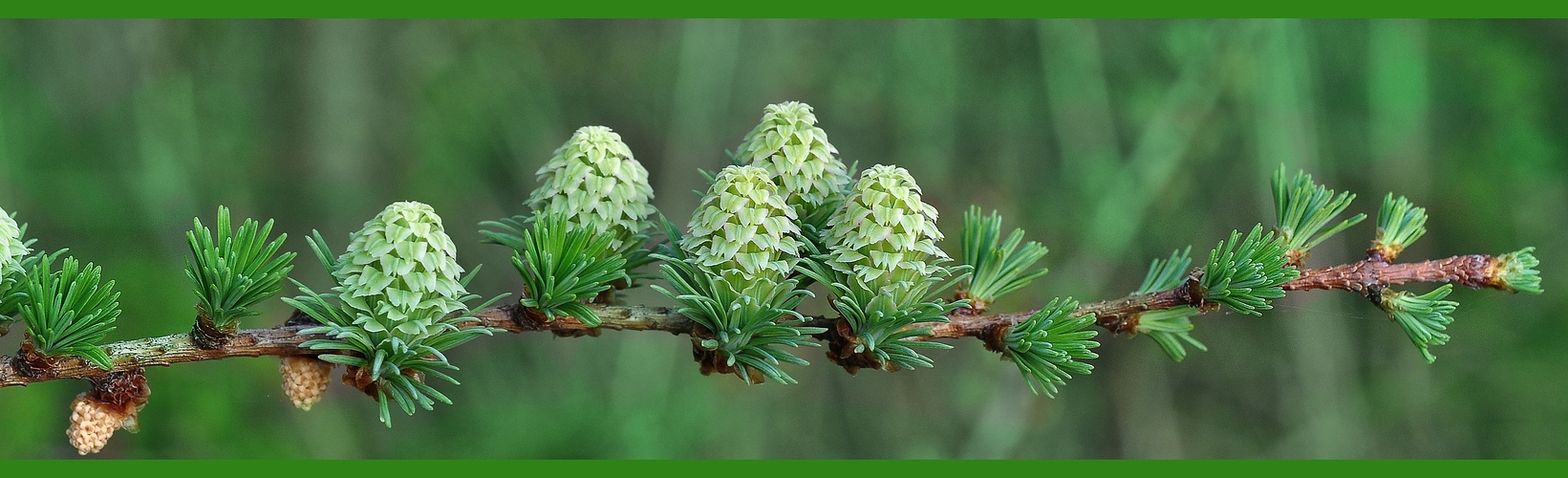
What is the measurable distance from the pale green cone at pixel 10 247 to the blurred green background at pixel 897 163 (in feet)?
→ 2.70

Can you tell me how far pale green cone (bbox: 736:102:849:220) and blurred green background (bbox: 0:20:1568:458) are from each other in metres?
0.81

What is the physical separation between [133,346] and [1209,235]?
47.1 inches

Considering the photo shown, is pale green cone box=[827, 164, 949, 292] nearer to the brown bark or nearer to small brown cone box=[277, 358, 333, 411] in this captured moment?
the brown bark

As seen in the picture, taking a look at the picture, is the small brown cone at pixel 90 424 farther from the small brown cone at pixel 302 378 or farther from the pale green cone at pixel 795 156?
the pale green cone at pixel 795 156

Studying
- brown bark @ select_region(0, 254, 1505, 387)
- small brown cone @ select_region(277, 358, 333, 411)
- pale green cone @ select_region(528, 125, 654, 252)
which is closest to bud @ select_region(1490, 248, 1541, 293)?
brown bark @ select_region(0, 254, 1505, 387)

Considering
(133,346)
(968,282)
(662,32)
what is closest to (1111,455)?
(662,32)

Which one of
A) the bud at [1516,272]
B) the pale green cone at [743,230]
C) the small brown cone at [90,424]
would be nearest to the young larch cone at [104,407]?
the small brown cone at [90,424]

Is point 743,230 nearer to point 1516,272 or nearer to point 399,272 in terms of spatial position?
point 399,272

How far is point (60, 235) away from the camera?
1361mm

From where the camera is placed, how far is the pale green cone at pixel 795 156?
513 millimetres

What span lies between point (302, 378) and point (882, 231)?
29cm

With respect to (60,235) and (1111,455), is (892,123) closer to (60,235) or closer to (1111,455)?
(1111,455)

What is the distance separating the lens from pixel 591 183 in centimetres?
52

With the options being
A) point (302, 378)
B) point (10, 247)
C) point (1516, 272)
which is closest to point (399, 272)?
point (302, 378)
